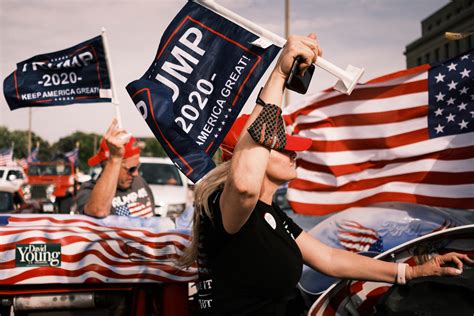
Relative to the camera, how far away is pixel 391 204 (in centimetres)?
467

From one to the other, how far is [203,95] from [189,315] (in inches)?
48.6

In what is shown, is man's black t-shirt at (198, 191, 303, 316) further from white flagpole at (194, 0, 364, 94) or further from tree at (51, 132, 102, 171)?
tree at (51, 132, 102, 171)

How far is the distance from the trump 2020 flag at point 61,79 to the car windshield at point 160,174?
7592 mm

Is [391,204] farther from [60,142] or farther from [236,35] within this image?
[60,142]

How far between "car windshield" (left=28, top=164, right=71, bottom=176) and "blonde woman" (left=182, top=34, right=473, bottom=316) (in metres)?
23.2

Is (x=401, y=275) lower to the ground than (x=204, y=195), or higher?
lower

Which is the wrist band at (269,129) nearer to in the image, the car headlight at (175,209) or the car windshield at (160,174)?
the car headlight at (175,209)

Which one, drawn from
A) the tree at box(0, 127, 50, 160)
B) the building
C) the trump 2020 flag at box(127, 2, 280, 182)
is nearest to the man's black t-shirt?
the trump 2020 flag at box(127, 2, 280, 182)

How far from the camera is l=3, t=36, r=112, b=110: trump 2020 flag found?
18.6 feet

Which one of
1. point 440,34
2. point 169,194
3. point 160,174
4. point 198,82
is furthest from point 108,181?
point 440,34

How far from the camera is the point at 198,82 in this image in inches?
128

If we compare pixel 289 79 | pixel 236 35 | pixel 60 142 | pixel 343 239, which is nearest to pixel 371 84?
pixel 343 239

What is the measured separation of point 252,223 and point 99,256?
4.44ft

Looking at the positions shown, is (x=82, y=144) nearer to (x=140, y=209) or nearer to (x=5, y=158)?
(x=5, y=158)
